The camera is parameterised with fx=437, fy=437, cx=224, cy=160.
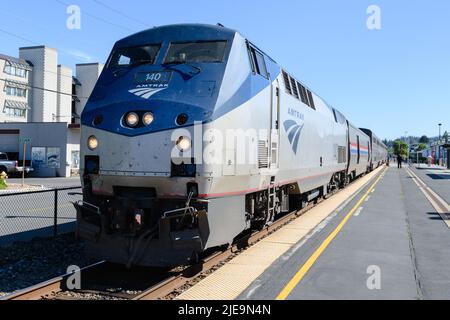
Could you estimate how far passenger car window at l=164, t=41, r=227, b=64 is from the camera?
6.84 m

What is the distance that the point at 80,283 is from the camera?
628 cm

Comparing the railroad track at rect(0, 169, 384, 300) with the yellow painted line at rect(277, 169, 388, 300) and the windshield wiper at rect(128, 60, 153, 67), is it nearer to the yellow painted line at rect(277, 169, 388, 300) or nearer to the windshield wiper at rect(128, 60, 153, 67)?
the yellow painted line at rect(277, 169, 388, 300)

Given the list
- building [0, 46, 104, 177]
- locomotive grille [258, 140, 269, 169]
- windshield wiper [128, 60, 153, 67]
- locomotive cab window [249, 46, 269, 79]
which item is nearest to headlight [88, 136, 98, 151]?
windshield wiper [128, 60, 153, 67]

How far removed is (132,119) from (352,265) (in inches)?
167

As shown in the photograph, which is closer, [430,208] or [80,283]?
[80,283]

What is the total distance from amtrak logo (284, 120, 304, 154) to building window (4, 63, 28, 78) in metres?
58.1

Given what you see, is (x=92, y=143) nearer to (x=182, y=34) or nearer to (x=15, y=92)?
(x=182, y=34)

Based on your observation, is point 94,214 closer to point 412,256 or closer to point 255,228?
point 255,228

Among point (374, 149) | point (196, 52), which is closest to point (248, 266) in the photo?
point (196, 52)

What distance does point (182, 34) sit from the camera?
→ 23.5 feet

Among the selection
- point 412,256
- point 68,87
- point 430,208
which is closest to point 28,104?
point 68,87

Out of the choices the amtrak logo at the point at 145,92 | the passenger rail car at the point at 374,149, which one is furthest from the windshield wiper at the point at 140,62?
the passenger rail car at the point at 374,149

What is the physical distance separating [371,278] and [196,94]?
370 cm

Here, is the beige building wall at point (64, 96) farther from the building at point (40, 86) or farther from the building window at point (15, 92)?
the building window at point (15, 92)
